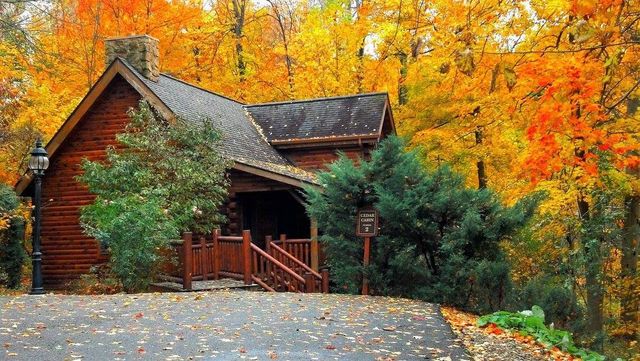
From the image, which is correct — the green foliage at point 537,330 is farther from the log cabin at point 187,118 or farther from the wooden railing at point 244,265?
the log cabin at point 187,118

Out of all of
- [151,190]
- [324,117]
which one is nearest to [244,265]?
[151,190]

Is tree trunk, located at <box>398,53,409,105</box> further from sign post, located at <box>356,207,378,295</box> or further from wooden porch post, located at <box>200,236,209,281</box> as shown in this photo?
sign post, located at <box>356,207,378,295</box>

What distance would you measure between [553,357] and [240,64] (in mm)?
26025

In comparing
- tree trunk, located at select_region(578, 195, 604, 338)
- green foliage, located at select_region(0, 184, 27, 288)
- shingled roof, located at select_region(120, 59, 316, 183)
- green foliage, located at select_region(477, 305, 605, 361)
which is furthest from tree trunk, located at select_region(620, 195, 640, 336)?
green foliage, located at select_region(0, 184, 27, 288)

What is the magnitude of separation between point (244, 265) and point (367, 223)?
3671 millimetres

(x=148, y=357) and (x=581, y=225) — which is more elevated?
(x=581, y=225)

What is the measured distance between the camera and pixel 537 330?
9258 millimetres

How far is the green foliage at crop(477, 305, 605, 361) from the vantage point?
8.76m

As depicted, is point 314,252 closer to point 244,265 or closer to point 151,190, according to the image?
point 244,265

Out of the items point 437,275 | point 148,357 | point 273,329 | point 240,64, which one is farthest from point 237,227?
point 240,64

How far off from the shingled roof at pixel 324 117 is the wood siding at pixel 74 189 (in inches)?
207

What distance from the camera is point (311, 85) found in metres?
29.2

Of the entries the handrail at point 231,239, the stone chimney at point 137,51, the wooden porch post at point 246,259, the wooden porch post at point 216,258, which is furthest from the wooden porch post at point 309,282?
the stone chimney at point 137,51

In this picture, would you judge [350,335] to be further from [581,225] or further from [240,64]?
[240,64]
